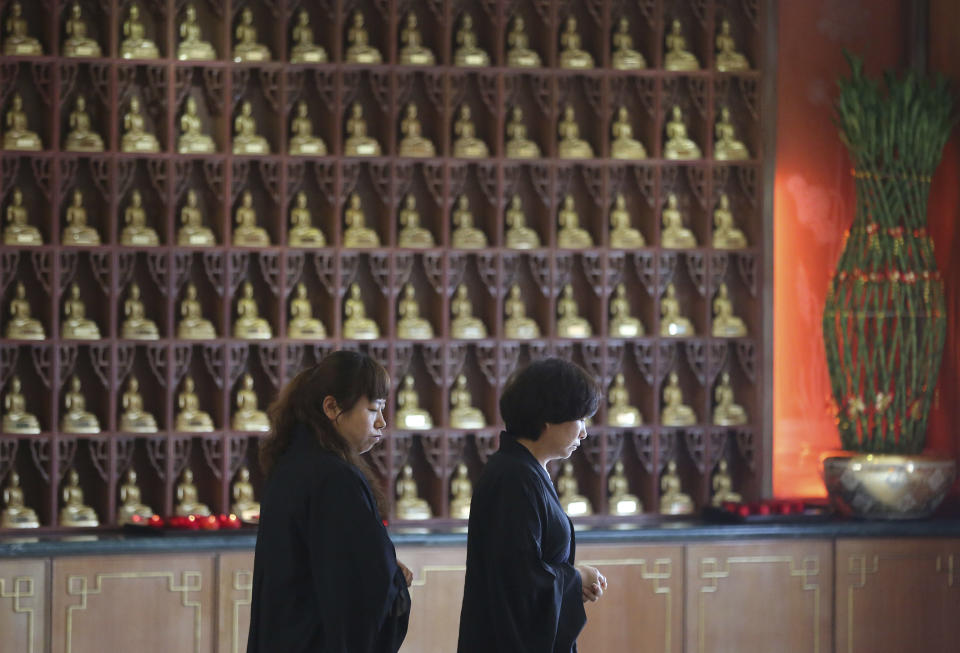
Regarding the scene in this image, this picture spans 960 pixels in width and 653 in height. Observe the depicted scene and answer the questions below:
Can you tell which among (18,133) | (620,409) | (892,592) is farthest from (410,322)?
(892,592)

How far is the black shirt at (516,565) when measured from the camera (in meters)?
3.05

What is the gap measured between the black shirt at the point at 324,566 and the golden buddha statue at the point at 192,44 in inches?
118

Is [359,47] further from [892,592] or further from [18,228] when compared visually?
[892,592]

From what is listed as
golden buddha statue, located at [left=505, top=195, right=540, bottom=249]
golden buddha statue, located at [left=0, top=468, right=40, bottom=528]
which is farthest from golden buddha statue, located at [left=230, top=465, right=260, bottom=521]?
golden buddha statue, located at [left=505, top=195, right=540, bottom=249]

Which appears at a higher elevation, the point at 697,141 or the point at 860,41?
the point at 860,41

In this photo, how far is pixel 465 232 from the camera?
572 centimetres

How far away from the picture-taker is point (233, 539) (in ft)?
17.1

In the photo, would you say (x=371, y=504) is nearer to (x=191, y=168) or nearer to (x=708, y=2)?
(x=191, y=168)

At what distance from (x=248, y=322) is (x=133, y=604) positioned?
3.82ft

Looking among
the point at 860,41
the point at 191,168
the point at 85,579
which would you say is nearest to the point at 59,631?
the point at 85,579

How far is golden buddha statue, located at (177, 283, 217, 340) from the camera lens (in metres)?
5.51

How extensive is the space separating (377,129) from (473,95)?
17.1 inches

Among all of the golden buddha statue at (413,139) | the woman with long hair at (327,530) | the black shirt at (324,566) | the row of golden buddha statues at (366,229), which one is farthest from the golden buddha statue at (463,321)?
the black shirt at (324,566)

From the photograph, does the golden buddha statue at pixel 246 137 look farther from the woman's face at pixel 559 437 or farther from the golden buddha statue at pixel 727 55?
the woman's face at pixel 559 437
